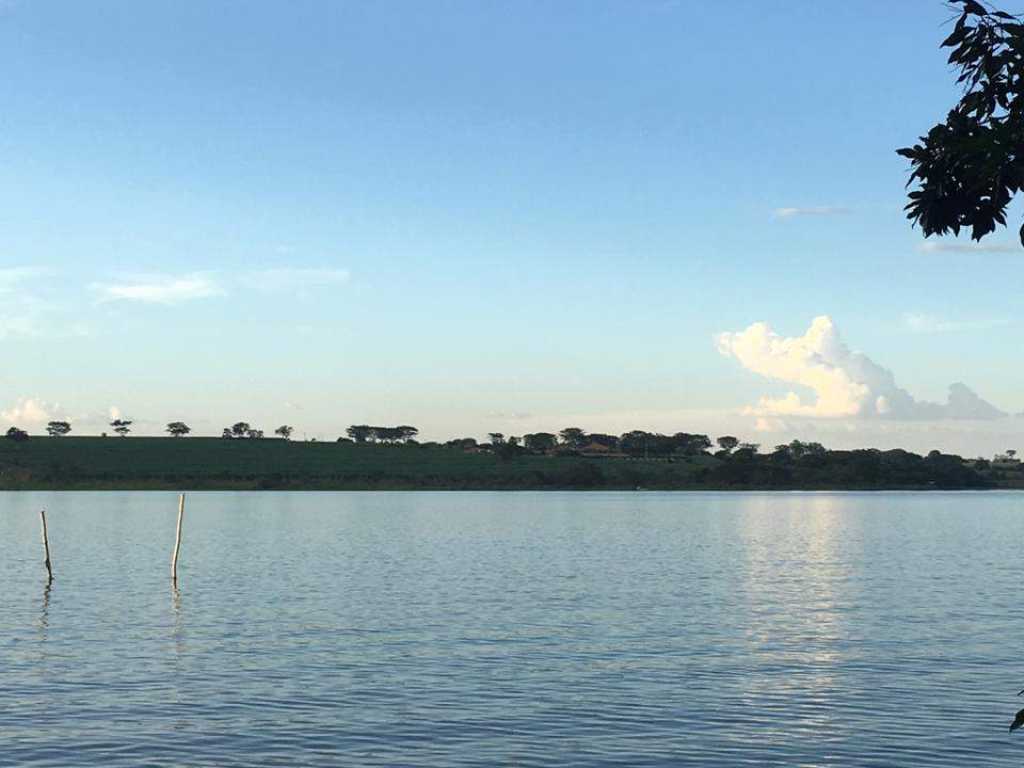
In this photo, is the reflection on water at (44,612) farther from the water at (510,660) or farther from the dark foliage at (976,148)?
the dark foliage at (976,148)

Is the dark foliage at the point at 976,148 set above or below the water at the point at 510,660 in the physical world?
above

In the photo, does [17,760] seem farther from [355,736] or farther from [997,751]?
[997,751]

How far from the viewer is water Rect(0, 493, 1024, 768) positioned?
2811cm

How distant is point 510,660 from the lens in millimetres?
39531

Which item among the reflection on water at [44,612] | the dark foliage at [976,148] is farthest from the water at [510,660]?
the dark foliage at [976,148]

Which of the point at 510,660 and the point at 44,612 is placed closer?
the point at 510,660

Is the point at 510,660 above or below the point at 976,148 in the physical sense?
below

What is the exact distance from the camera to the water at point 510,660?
92.2ft

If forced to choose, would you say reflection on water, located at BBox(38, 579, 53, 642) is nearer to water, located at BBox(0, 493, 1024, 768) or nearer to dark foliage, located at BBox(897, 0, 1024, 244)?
water, located at BBox(0, 493, 1024, 768)

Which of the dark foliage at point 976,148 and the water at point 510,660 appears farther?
the water at point 510,660

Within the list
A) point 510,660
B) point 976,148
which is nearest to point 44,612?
point 510,660

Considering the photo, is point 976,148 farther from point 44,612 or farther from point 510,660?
point 44,612

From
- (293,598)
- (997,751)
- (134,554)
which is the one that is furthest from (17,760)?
(134,554)

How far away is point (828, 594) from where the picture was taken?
6297 centimetres
